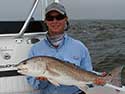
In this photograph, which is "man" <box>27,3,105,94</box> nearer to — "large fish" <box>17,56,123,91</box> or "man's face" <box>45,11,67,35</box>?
"man's face" <box>45,11,67,35</box>

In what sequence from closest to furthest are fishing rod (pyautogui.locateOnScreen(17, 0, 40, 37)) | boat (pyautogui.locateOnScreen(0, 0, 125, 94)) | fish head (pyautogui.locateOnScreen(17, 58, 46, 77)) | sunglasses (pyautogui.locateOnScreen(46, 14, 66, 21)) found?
fish head (pyautogui.locateOnScreen(17, 58, 46, 77)) < sunglasses (pyautogui.locateOnScreen(46, 14, 66, 21)) < boat (pyautogui.locateOnScreen(0, 0, 125, 94)) < fishing rod (pyautogui.locateOnScreen(17, 0, 40, 37))

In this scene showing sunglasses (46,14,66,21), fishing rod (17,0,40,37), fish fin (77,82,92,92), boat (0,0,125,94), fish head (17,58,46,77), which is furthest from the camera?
fishing rod (17,0,40,37)

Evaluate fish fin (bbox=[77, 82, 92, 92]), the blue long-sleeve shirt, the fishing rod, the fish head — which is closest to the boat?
the fishing rod

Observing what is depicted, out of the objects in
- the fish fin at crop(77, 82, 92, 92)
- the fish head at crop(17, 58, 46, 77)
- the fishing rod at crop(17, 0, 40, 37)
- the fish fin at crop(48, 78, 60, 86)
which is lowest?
the fish fin at crop(77, 82, 92, 92)

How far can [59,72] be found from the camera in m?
4.66

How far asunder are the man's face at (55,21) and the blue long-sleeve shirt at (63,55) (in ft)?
0.53

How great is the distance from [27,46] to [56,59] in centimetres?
119

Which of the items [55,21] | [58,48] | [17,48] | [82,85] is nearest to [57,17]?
[55,21]

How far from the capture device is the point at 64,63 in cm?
471

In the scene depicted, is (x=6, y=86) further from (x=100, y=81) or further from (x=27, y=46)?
(x=100, y=81)

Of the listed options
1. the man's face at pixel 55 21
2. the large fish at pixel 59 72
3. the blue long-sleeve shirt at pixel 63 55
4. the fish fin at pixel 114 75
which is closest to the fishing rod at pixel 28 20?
the blue long-sleeve shirt at pixel 63 55

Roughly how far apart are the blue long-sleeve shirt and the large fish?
0.24 meters

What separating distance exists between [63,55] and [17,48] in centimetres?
90

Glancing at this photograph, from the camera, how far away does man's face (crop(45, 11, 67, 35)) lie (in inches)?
194
